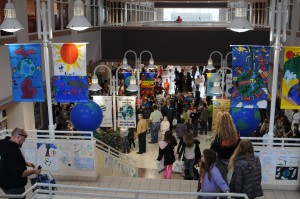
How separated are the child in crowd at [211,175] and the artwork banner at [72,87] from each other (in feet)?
13.9

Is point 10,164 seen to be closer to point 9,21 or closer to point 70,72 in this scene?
point 70,72

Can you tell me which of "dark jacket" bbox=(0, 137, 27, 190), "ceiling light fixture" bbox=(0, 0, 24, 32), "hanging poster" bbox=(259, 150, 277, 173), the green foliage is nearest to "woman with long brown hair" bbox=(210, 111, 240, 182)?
"hanging poster" bbox=(259, 150, 277, 173)

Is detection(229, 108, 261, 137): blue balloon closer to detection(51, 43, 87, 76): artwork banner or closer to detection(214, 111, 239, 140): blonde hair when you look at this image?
detection(214, 111, 239, 140): blonde hair

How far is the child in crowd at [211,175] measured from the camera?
5469mm

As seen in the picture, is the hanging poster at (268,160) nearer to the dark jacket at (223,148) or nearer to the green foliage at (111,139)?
the dark jacket at (223,148)

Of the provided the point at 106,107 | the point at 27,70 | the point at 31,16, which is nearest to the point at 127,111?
the point at 106,107

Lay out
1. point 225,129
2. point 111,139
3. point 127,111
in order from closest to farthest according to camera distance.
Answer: point 225,129 < point 111,139 < point 127,111

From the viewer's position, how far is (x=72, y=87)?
355 inches

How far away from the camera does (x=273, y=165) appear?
867cm

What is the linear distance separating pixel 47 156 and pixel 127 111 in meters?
3.97

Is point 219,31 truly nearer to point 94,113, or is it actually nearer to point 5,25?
point 94,113

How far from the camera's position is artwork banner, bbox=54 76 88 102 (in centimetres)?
898

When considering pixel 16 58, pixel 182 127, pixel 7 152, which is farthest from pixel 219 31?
pixel 7 152

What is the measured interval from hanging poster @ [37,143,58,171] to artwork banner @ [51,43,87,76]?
1.81 m
